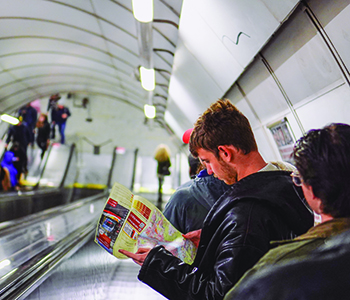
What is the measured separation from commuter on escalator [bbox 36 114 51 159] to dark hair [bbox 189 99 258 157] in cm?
1011

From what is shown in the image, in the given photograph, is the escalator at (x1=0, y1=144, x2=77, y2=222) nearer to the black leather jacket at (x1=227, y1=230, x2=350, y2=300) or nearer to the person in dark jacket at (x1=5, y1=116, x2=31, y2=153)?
the person in dark jacket at (x1=5, y1=116, x2=31, y2=153)

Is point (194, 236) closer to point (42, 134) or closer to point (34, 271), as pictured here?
point (34, 271)

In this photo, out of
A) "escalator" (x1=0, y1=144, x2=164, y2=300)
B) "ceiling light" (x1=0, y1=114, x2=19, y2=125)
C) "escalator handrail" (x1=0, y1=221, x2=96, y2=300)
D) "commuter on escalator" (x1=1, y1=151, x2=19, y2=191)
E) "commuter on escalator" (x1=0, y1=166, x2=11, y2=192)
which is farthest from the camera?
"commuter on escalator" (x1=1, y1=151, x2=19, y2=191)

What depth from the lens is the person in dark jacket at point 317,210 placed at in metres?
0.77

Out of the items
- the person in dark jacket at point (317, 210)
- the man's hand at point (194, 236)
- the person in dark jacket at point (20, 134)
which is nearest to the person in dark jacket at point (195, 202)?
the man's hand at point (194, 236)

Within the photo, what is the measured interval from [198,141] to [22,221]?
174 inches

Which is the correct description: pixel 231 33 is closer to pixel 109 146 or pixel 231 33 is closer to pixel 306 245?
pixel 306 245

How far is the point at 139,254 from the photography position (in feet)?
4.06

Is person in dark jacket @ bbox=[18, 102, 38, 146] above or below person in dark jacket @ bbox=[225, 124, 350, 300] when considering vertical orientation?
above

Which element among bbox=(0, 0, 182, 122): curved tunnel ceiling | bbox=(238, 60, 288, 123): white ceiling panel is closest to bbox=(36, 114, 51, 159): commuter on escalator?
bbox=(0, 0, 182, 122): curved tunnel ceiling

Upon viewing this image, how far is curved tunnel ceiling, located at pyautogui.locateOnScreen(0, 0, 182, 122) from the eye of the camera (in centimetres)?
507

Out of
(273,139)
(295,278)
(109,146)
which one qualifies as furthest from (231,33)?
(109,146)

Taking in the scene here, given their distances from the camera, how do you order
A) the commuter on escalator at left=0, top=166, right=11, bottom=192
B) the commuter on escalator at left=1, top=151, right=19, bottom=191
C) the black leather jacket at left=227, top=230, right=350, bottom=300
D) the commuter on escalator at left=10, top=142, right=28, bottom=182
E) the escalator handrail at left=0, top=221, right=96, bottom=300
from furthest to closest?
the commuter on escalator at left=10, top=142, right=28, bottom=182
the commuter on escalator at left=1, top=151, right=19, bottom=191
the commuter on escalator at left=0, top=166, right=11, bottom=192
the escalator handrail at left=0, top=221, right=96, bottom=300
the black leather jacket at left=227, top=230, right=350, bottom=300

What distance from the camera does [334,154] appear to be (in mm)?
805
